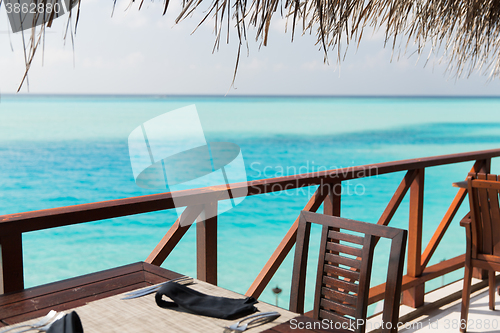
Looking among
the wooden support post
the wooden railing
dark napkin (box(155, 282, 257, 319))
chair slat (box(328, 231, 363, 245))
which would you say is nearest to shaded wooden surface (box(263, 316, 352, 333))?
dark napkin (box(155, 282, 257, 319))

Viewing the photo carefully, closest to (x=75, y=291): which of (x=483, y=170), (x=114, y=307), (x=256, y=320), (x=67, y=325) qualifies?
(x=114, y=307)

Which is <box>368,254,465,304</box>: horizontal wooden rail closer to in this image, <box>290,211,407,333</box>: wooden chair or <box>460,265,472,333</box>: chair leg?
<box>460,265,472,333</box>: chair leg

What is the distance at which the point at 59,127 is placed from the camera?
97.1 ft

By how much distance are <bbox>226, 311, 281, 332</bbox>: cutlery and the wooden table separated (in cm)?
2

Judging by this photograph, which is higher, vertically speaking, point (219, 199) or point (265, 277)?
point (219, 199)

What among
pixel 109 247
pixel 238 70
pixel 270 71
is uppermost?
pixel 270 71

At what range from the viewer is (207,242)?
206 cm

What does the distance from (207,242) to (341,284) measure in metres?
0.74

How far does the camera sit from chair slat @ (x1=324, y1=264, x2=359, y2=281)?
4.93 feet

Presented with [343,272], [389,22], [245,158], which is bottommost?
[245,158]

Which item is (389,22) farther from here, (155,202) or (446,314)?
(446,314)

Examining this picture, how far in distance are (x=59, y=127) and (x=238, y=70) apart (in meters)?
30.9

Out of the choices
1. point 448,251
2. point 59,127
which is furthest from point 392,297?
point 59,127

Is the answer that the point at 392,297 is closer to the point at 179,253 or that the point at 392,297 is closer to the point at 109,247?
the point at 179,253
